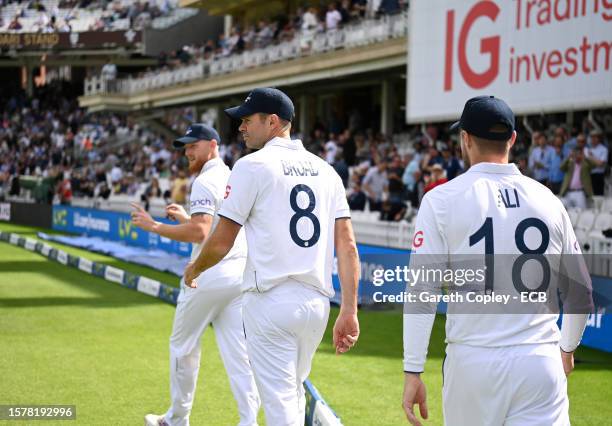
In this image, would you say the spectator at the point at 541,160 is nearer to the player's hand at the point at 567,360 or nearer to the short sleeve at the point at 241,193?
the short sleeve at the point at 241,193

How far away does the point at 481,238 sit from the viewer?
3652 mm

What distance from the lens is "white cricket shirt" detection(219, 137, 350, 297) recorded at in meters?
4.65

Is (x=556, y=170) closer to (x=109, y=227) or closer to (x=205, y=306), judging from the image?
(x=205, y=306)

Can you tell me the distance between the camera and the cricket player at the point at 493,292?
3.58 m

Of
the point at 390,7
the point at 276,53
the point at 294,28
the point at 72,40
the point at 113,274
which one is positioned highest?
the point at 72,40

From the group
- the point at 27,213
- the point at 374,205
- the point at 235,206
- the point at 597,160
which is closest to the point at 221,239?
the point at 235,206

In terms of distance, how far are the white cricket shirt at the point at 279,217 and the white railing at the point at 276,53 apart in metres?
19.6

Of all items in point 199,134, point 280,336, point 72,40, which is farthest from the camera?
point 72,40

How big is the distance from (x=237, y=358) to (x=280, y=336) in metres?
1.51

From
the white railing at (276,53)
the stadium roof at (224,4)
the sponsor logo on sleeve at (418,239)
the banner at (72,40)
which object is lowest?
the sponsor logo on sleeve at (418,239)

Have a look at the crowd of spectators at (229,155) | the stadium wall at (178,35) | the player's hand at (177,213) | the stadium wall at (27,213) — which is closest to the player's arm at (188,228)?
the player's hand at (177,213)

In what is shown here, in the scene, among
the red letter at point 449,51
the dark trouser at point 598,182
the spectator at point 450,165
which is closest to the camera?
the dark trouser at point 598,182

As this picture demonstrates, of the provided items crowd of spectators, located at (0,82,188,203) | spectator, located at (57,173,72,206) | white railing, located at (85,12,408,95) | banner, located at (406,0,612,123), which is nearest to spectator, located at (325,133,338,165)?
white railing, located at (85,12,408,95)

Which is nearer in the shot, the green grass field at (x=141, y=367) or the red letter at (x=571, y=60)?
the green grass field at (x=141, y=367)
